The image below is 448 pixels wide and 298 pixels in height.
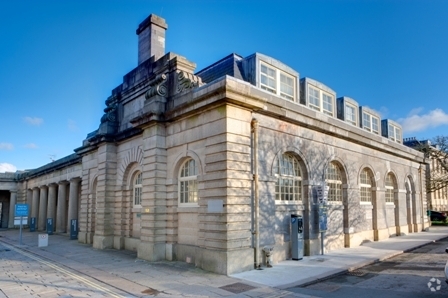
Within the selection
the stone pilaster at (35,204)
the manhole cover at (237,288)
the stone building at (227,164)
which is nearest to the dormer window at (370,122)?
the stone building at (227,164)

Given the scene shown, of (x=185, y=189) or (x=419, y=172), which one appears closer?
(x=185, y=189)

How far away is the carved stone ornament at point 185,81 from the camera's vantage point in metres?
13.0

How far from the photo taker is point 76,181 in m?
26.4

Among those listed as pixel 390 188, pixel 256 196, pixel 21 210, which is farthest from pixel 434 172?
pixel 21 210

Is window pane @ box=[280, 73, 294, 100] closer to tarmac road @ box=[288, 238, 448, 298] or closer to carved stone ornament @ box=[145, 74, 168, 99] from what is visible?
carved stone ornament @ box=[145, 74, 168, 99]

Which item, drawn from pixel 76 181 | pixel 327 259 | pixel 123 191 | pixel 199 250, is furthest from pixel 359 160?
pixel 76 181

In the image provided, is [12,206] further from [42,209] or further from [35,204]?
[42,209]

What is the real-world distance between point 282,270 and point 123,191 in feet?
31.8

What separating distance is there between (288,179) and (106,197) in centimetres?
966

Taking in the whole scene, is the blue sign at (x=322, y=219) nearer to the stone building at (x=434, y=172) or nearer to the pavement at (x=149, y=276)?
the pavement at (x=149, y=276)

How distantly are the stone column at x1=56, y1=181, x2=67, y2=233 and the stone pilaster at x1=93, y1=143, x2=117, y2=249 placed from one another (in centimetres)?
1291

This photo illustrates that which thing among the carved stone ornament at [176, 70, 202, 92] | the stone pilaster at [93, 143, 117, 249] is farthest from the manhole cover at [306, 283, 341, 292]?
the stone pilaster at [93, 143, 117, 249]

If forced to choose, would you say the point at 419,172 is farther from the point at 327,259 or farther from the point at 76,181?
the point at 76,181

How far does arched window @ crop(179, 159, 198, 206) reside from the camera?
1259 centimetres
